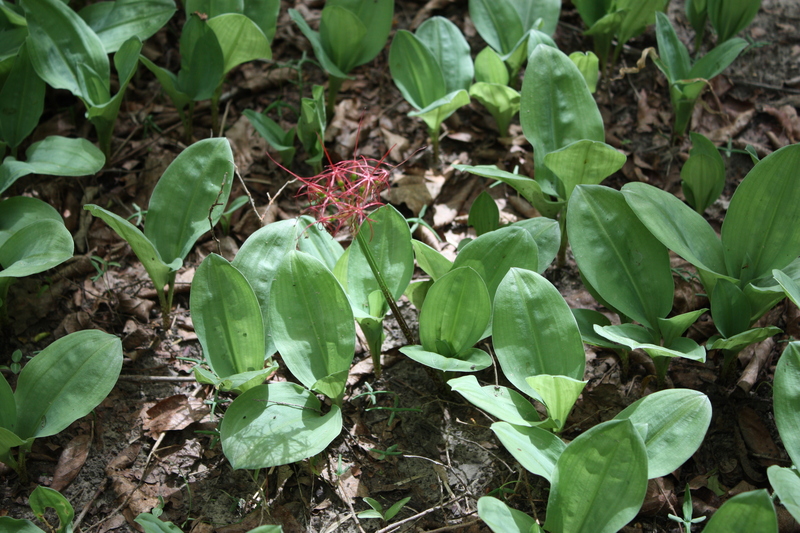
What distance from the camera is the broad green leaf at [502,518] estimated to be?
Answer: 4.93 feet

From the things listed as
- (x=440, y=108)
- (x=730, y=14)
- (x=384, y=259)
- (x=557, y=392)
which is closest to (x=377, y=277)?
(x=384, y=259)

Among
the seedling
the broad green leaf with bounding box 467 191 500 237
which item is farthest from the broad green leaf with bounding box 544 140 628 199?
the seedling

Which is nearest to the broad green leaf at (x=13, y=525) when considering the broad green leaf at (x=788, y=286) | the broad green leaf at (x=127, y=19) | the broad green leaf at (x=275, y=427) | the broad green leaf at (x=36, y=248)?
the broad green leaf at (x=275, y=427)

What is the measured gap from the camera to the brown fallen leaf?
1868mm

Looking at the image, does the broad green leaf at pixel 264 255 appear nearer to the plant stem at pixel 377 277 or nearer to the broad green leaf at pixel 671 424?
the plant stem at pixel 377 277

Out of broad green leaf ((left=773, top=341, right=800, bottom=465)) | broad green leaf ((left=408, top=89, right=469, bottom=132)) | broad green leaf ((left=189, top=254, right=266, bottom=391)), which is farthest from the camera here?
broad green leaf ((left=408, top=89, right=469, bottom=132))

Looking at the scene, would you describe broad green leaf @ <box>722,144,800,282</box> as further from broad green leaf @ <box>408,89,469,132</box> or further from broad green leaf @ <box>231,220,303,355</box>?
broad green leaf @ <box>231,220,303,355</box>

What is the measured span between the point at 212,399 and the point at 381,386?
1.80ft

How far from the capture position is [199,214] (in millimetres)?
2145

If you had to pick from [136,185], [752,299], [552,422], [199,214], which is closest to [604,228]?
[752,299]

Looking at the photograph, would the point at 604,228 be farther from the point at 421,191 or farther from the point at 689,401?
the point at 421,191

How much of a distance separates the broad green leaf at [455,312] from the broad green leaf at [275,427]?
1.18 feet

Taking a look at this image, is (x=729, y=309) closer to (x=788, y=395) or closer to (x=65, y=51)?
(x=788, y=395)

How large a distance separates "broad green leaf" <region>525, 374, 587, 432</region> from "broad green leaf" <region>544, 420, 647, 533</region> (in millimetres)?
149
